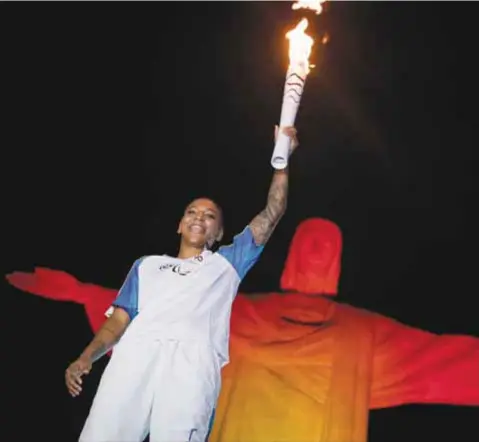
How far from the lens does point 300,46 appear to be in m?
2.92

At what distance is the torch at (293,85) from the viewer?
271 centimetres

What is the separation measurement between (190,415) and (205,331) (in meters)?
0.26

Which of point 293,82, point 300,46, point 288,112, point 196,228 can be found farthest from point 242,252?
point 300,46

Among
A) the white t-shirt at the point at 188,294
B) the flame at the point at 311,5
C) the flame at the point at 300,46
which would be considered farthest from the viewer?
the flame at the point at 311,5

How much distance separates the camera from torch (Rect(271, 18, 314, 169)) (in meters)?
2.71

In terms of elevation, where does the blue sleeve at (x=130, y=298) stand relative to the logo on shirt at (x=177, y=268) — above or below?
below

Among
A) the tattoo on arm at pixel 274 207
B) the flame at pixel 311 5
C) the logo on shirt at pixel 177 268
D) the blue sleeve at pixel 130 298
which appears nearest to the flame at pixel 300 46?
the flame at pixel 311 5

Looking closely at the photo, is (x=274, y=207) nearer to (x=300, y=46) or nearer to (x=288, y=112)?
(x=288, y=112)

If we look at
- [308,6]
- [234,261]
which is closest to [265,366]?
[234,261]

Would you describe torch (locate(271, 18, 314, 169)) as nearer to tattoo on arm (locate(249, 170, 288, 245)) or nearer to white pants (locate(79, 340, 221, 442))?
tattoo on arm (locate(249, 170, 288, 245))

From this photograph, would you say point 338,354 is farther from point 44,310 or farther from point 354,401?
point 44,310

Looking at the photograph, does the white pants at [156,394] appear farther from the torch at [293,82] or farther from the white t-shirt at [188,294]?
the torch at [293,82]

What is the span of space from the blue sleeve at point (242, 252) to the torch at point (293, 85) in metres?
0.25

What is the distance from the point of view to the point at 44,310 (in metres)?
4.61
